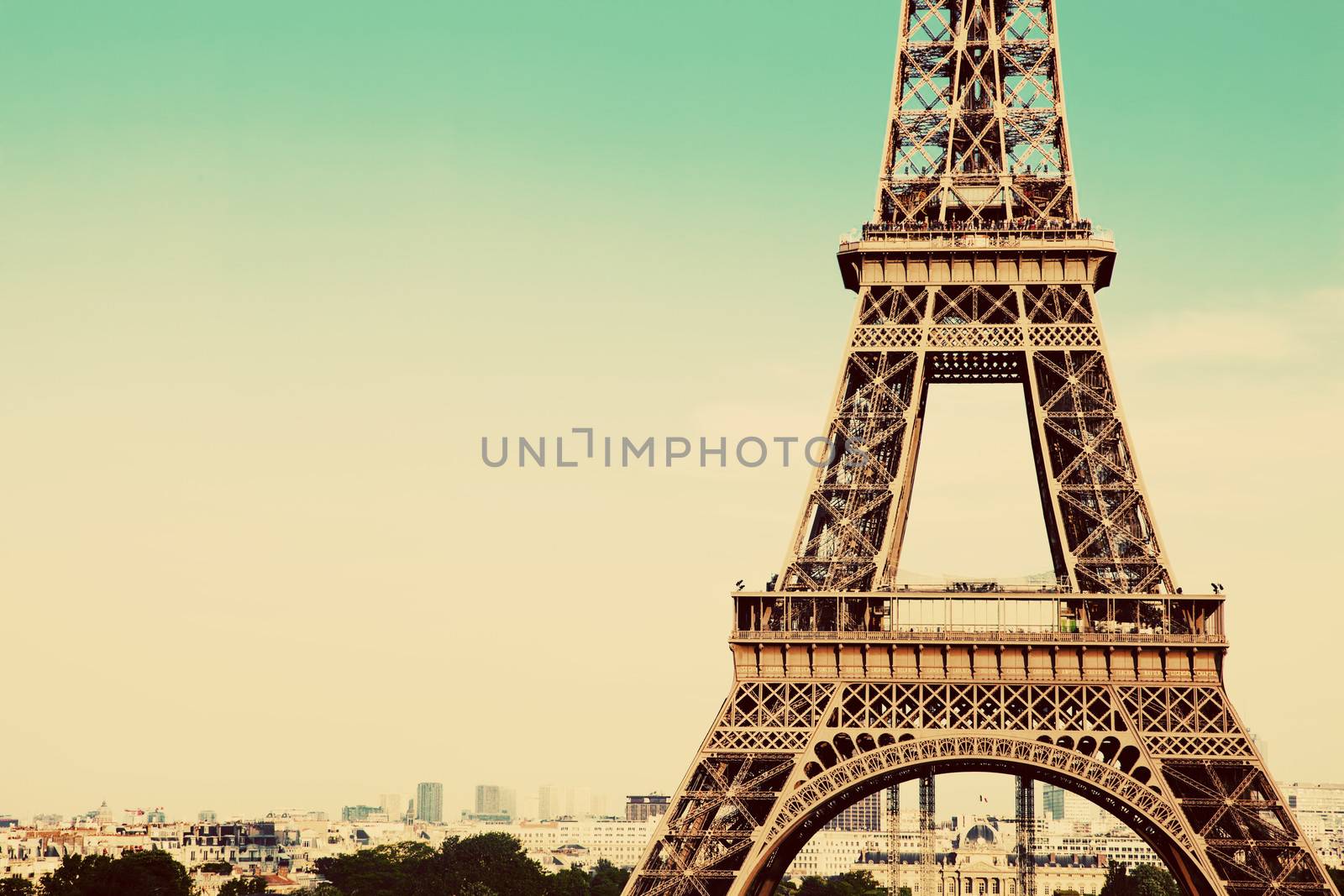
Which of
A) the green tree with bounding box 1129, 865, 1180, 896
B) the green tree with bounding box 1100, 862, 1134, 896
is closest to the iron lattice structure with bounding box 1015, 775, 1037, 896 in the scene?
the green tree with bounding box 1100, 862, 1134, 896

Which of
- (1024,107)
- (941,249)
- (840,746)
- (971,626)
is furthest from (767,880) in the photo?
(1024,107)

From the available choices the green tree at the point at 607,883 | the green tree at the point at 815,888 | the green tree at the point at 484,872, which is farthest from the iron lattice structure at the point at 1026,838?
the green tree at the point at 815,888

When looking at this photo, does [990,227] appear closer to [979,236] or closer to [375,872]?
[979,236]

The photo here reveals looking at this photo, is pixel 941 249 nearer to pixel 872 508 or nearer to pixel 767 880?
A: pixel 872 508

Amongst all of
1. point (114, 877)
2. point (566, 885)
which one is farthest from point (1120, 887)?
point (114, 877)

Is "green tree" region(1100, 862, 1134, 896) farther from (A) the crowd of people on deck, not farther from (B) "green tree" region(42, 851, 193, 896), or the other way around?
(A) the crowd of people on deck
